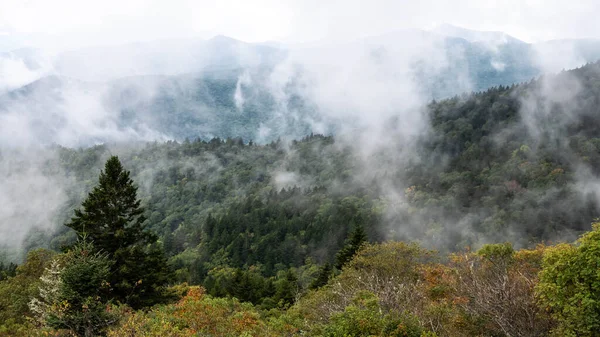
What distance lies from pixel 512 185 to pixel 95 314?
564ft

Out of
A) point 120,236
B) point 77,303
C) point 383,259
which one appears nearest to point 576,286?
point 383,259

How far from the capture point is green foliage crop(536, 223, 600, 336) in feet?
54.4

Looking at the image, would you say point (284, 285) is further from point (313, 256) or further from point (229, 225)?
point (229, 225)

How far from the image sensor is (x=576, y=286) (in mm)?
17312

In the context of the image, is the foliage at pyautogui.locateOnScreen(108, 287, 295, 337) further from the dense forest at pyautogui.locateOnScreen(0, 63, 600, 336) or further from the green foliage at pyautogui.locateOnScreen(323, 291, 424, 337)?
the green foliage at pyautogui.locateOnScreen(323, 291, 424, 337)

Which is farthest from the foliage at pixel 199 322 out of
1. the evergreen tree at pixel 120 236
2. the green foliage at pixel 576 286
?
the green foliage at pixel 576 286

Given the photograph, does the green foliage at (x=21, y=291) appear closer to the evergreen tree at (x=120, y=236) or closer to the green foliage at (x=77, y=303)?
the evergreen tree at (x=120, y=236)

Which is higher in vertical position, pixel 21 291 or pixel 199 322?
pixel 199 322

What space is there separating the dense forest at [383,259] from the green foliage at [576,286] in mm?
55

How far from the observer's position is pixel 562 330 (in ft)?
58.9

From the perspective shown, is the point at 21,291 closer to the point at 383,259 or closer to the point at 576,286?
the point at 383,259

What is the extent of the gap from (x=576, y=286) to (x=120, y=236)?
32.0m

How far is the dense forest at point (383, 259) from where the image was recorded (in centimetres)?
2042

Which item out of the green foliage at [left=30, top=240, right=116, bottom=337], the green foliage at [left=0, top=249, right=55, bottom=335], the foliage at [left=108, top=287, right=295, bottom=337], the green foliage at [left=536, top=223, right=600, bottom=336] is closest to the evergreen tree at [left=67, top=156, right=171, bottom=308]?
the green foliage at [left=0, top=249, right=55, bottom=335]
